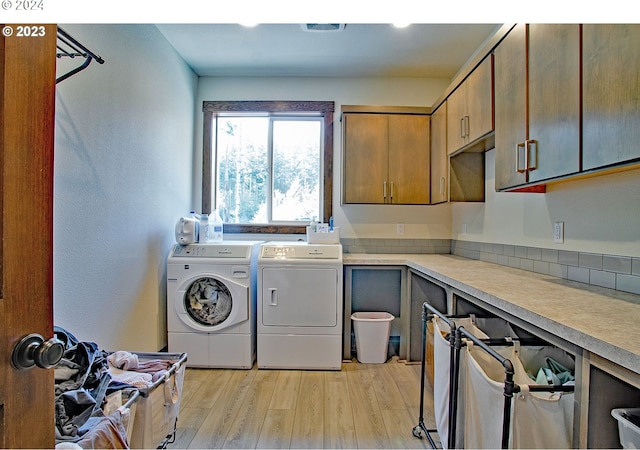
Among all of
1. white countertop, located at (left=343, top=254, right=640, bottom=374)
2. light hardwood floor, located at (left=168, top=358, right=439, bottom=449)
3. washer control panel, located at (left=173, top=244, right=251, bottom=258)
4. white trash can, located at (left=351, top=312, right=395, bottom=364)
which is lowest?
light hardwood floor, located at (left=168, top=358, right=439, bottom=449)

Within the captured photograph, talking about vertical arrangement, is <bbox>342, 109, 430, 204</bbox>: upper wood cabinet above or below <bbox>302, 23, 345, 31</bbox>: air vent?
below

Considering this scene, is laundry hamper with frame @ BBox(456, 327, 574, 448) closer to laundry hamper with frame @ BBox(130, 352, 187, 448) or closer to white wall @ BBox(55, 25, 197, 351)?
laundry hamper with frame @ BBox(130, 352, 187, 448)

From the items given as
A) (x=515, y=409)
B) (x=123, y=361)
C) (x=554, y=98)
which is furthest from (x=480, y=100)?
(x=123, y=361)

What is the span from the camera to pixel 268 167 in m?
3.49

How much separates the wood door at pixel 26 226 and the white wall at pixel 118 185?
4.30 ft

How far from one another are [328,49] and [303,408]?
280 centimetres

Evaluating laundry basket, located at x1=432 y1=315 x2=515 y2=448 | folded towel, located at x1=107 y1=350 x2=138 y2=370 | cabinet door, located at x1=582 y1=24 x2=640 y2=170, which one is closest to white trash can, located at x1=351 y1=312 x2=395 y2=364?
laundry basket, located at x1=432 y1=315 x2=515 y2=448

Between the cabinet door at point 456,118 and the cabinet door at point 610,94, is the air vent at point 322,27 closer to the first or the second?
the cabinet door at point 456,118

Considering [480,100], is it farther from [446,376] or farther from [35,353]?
[35,353]

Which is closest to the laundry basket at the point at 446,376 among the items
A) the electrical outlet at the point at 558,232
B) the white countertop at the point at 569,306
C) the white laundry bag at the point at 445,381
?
the white laundry bag at the point at 445,381

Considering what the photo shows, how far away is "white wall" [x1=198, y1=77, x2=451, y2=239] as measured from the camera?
339 cm

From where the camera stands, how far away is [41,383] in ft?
1.83
